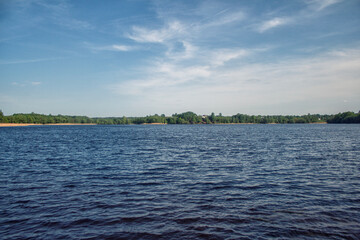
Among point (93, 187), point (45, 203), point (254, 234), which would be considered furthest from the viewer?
point (93, 187)

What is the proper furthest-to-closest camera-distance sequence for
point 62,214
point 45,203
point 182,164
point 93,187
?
point 182,164
point 93,187
point 45,203
point 62,214

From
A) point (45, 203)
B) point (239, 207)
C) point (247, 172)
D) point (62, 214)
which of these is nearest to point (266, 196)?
point (239, 207)

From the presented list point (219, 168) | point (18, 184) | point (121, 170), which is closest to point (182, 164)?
point (219, 168)

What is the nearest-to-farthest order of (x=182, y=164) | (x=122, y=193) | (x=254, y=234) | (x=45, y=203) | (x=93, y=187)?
(x=254, y=234) < (x=45, y=203) < (x=122, y=193) < (x=93, y=187) < (x=182, y=164)

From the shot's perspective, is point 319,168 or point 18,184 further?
point 319,168

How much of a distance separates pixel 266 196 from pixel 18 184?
19.2 metres

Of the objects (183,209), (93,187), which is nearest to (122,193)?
(93,187)

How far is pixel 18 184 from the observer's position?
18.8 meters

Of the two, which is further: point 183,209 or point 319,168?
point 319,168

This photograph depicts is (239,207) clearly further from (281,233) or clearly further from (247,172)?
(247,172)

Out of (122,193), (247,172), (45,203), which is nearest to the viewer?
(45,203)

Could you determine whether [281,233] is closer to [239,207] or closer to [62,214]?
[239,207]

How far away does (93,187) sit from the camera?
17.9 meters

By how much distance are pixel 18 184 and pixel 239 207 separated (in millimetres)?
17522
